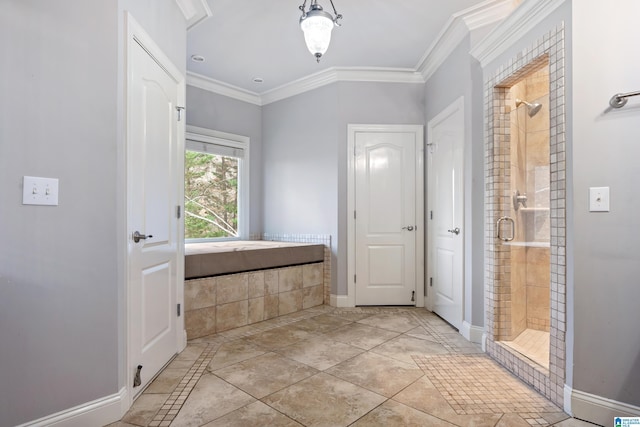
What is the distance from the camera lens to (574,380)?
5.87ft

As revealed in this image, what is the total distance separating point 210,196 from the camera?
14.3 feet

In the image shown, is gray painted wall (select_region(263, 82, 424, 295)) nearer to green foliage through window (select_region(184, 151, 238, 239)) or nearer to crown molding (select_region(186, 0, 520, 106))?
crown molding (select_region(186, 0, 520, 106))

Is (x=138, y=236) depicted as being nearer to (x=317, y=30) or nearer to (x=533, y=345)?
(x=317, y=30)

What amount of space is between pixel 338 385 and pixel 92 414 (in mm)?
1268

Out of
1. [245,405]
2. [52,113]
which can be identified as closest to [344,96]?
[52,113]

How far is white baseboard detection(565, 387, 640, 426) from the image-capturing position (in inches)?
65.5

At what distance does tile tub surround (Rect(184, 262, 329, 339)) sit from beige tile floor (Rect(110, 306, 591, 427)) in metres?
0.16

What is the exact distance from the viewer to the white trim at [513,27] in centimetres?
199

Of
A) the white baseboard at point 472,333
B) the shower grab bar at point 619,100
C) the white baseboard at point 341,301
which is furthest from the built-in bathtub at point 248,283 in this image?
the shower grab bar at point 619,100

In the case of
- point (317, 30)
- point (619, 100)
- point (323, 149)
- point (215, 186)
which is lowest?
point (215, 186)

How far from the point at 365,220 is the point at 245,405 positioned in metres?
2.44

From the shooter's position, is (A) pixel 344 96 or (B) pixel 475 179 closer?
(B) pixel 475 179

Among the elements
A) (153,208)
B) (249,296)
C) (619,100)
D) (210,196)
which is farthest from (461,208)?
(210,196)

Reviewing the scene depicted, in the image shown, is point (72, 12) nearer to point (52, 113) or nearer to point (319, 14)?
point (52, 113)
